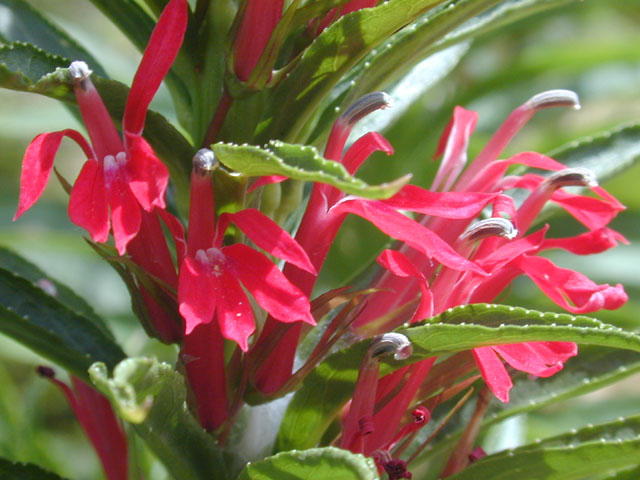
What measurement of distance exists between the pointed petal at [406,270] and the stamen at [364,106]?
0.13 meters

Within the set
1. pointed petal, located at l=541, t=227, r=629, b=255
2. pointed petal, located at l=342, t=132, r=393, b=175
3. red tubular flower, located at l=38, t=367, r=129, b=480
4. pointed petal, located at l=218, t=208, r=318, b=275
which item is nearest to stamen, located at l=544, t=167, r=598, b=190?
pointed petal, located at l=541, t=227, r=629, b=255

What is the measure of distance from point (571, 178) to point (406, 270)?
0.21m

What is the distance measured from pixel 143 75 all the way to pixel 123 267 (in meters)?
0.17

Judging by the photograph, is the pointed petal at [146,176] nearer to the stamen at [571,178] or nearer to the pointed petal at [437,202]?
the pointed petal at [437,202]

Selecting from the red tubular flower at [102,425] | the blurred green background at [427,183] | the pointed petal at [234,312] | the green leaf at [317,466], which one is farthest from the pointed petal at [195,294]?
the blurred green background at [427,183]

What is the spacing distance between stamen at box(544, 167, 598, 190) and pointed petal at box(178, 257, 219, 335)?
35cm

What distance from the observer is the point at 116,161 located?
2.20 feet

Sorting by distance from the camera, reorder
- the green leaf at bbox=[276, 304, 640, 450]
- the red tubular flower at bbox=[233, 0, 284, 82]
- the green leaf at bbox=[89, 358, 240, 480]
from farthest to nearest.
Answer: the red tubular flower at bbox=[233, 0, 284, 82] → the green leaf at bbox=[276, 304, 640, 450] → the green leaf at bbox=[89, 358, 240, 480]

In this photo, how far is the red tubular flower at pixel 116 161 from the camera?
0.61 metres

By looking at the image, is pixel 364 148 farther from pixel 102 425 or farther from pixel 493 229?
pixel 102 425

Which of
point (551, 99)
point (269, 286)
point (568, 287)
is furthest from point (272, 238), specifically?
point (551, 99)

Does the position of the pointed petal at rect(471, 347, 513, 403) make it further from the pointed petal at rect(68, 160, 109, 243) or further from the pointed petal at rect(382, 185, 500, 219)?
the pointed petal at rect(68, 160, 109, 243)

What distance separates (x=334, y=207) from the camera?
0.69 meters

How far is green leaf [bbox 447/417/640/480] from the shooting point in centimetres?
71
